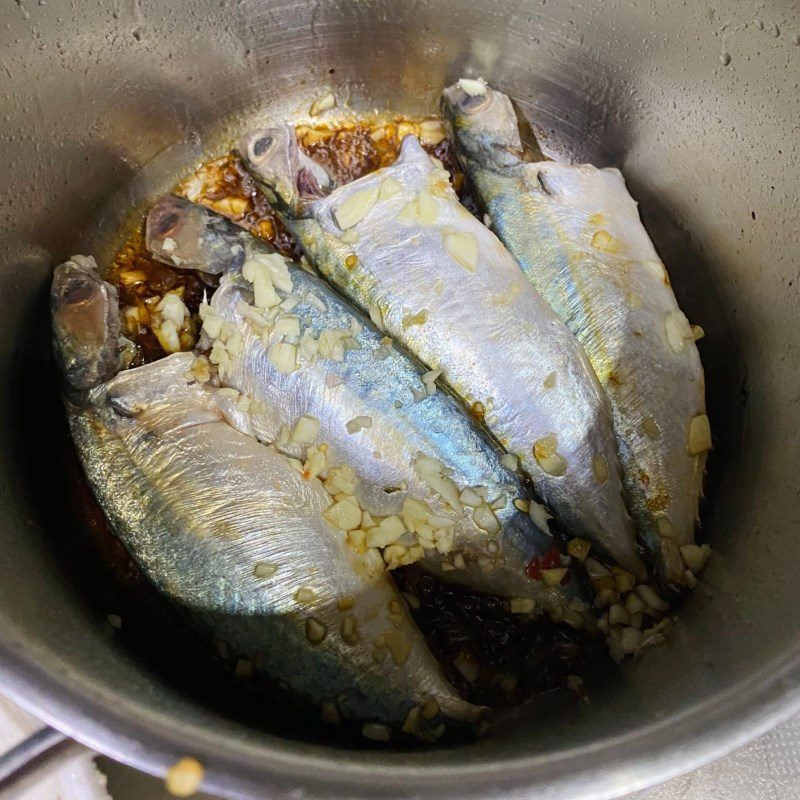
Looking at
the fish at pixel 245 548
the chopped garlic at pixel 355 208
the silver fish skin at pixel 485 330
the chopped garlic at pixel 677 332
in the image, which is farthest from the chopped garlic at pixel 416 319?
the chopped garlic at pixel 677 332

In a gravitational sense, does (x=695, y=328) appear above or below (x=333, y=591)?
above

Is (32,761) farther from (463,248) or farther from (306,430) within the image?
(463,248)

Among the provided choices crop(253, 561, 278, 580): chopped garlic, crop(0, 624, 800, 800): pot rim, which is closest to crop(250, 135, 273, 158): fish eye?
crop(253, 561, 278, 580): chopped garlic

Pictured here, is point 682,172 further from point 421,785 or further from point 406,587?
point 421,785

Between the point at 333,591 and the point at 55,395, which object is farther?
the point at 55,395

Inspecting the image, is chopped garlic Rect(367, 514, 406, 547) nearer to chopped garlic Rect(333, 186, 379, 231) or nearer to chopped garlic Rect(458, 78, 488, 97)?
chopped garlic Rect(333, 186, 379, 231)

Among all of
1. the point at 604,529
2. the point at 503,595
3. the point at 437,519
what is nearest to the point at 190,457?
the point at 437,519

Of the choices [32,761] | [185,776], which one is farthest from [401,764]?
[32,761]
